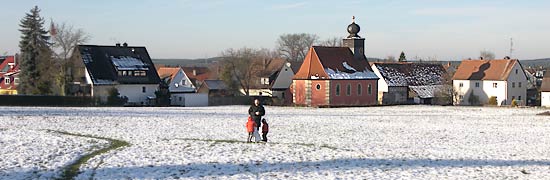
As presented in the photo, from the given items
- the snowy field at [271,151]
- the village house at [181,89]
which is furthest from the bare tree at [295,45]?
the snowy field at [271,151]

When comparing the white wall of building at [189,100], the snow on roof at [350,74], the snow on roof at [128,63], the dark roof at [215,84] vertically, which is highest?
the snow on roof at [128,63]

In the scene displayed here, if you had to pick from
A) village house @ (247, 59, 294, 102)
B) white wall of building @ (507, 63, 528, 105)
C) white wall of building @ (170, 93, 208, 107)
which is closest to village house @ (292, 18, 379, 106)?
white wall of building @ (170, 93, 208, 107)

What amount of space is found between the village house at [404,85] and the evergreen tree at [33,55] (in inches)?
1295

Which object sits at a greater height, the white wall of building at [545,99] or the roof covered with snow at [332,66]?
the roof covered with snow at [332,66]

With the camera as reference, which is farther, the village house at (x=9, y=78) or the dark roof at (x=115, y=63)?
the village house at (x=9, y=78)

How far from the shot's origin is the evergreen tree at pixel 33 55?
57.0 meters

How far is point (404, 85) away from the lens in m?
69.2

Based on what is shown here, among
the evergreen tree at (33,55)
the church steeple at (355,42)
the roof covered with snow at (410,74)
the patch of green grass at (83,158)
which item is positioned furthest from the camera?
the roof covered with snow at (410,74)

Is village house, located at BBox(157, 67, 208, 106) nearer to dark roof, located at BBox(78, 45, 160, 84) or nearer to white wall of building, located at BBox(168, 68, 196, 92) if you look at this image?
white wall of building, located at BBox(168, 68, 196, 92)

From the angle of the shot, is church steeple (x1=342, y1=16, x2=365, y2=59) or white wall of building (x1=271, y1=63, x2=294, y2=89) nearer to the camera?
church steeple (x1=342, y1=16, x2=365, y2=59)

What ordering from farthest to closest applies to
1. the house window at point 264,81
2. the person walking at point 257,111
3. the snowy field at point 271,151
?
the house window at point 264,81
the person walking at point 257,111
the snowy field at point 271,151

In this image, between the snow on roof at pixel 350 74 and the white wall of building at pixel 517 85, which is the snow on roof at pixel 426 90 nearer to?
the white wall of building at pixel 517 85

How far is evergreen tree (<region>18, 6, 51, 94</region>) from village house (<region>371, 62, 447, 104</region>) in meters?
32.9

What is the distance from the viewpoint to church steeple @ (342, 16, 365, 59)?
65.1 meters
